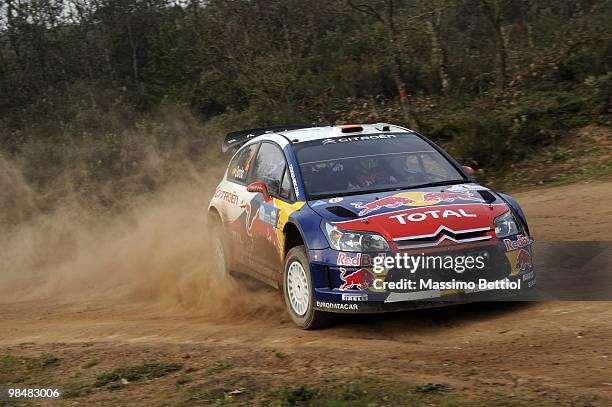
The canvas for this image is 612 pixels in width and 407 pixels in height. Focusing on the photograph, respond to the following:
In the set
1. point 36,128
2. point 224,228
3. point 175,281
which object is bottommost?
point 175,281

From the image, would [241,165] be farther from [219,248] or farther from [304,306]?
[304,306]

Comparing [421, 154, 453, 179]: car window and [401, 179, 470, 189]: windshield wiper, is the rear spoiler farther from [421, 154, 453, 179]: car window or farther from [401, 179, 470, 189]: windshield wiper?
[401, 179, 470, 189]: windshield wiper

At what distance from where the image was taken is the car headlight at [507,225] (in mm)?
7016

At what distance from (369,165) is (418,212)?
129 cm

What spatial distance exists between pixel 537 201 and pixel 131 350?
26.6ft

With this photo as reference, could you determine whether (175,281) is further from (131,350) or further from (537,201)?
(537,201)

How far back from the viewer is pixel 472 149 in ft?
53.5

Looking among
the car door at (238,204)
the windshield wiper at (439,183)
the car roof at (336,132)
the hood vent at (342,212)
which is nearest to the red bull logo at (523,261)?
the windshield wiper at (439,183)

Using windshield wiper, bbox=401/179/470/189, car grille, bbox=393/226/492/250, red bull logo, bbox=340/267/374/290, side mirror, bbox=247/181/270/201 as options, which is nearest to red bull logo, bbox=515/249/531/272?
car grille, bbox=393/226/492/250

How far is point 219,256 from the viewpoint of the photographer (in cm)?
977

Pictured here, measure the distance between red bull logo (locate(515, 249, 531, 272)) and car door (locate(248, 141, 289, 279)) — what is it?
2061 mm

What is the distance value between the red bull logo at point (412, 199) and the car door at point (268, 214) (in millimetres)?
982

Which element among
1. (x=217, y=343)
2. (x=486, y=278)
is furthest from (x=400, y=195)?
(x=217, y=343)

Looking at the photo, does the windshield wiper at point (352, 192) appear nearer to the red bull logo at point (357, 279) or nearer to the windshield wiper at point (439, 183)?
the windshield wiper at point (439, 183)
